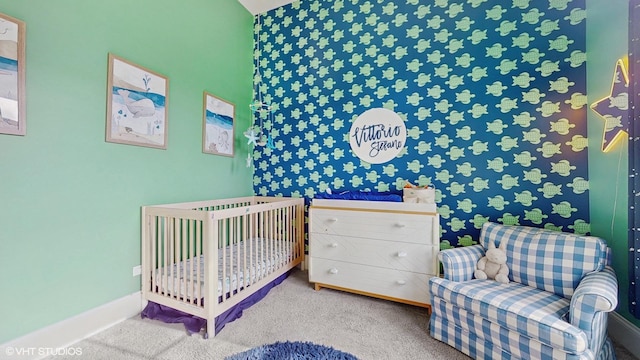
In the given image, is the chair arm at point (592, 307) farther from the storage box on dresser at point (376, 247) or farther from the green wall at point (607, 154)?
the storage box on dresser at point (376, 247)

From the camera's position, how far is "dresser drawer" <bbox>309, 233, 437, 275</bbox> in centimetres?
212

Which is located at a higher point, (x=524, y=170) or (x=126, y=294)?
(x=524, y=170)

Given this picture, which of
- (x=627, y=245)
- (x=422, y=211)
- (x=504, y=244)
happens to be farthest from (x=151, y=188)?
(x=627, y=245)

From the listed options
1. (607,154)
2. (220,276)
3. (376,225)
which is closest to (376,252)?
(376,225)

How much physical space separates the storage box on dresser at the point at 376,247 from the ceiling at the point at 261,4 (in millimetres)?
2420

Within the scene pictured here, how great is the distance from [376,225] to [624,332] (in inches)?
65.4

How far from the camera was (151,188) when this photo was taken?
213cm

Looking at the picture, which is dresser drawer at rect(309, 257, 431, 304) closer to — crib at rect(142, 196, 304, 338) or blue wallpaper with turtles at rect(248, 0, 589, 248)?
crib at rect(142, 196, 304, 338)

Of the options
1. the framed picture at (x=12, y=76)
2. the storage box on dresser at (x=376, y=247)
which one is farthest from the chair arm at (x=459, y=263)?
the framed picture at (x=12, y=76)

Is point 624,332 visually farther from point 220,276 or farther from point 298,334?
point 220,276

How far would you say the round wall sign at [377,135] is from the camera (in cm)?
263

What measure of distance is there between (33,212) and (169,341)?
1095mm

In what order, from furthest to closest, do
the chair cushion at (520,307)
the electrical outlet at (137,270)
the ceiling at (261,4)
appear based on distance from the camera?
the ceiling at (261,4)
the electrical outlet at (137,270)
the chair cushion at (520,307)

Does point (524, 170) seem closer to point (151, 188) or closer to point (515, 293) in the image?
point (515, 293)
